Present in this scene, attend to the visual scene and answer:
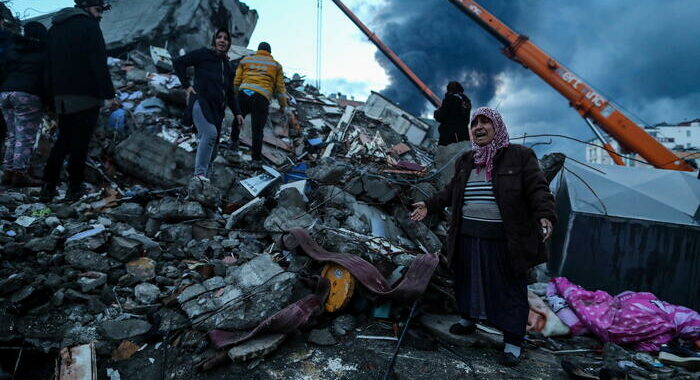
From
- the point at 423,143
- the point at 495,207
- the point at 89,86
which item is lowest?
the point at 495,207

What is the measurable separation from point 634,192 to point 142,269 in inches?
226

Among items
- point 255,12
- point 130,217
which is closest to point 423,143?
point 255,12

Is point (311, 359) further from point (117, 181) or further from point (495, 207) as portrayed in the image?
point (117, 181)

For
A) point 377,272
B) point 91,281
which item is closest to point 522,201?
point 377,272

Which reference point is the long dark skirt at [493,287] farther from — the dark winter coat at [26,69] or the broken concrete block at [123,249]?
the dark winter coat at [26,69]

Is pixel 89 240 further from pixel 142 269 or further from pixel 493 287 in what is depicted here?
pixel 493 287

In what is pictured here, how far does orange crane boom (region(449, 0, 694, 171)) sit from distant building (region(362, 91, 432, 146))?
4.12 meters

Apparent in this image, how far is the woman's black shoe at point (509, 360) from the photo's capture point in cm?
229

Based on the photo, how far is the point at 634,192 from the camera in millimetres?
4512

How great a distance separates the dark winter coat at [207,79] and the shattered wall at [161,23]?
732 centimetres

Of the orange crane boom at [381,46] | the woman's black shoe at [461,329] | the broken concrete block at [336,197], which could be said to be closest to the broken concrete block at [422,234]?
the broken concrete block at [336,197]

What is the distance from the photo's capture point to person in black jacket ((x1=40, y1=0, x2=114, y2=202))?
11.3 feet

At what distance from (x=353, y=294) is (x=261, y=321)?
2.37 ft

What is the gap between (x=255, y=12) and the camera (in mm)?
15461
